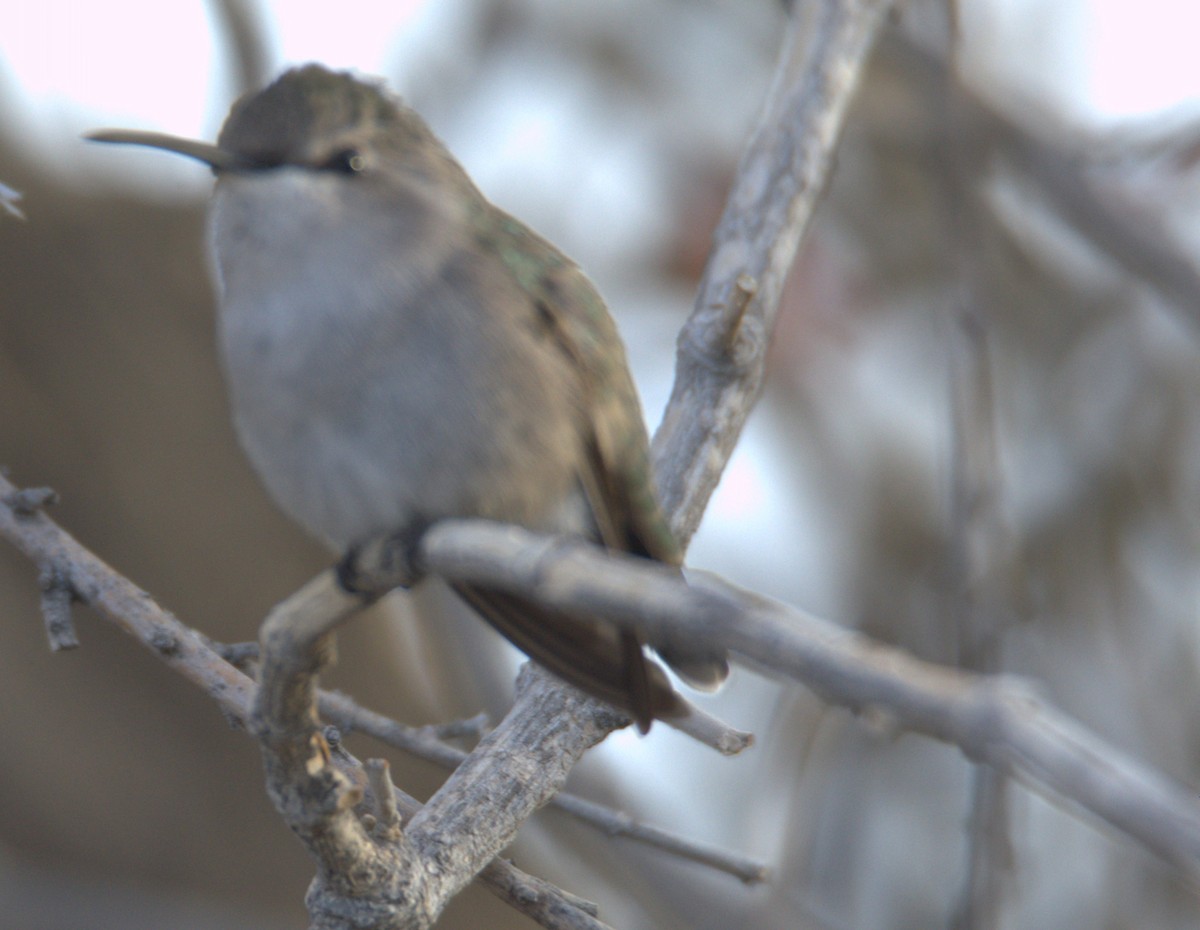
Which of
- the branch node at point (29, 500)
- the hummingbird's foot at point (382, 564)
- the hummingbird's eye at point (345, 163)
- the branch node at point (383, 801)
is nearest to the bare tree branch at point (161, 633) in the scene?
the branch node at point (29, 500)

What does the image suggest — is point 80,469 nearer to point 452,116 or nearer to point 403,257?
point 452,116

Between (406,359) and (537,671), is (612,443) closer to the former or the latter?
(406,359)

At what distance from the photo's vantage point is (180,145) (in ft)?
6.27

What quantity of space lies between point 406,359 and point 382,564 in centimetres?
32

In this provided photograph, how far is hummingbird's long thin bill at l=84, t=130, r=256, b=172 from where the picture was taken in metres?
1.89

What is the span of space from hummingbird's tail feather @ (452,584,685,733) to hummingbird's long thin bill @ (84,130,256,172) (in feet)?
2.47

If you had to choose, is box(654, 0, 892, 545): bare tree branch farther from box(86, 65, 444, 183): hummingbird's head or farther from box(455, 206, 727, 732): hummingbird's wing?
box(86, 65, 444, 183): hummingbird's head

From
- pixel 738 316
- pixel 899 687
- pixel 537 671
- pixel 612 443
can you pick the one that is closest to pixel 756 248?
pixel 738 316

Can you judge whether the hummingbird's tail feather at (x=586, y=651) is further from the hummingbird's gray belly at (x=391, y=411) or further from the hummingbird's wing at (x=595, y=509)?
the hummingbird's gray belly at (x=391, y=411)

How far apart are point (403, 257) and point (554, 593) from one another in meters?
0.86

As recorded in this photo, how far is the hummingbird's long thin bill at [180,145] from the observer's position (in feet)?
6.21

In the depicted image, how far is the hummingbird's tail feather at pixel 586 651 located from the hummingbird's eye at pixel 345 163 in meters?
0.68

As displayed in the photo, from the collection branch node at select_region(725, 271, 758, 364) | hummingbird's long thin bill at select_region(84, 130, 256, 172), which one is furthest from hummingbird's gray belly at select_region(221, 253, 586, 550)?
branch node at select_region(725, 271, 758, 364)

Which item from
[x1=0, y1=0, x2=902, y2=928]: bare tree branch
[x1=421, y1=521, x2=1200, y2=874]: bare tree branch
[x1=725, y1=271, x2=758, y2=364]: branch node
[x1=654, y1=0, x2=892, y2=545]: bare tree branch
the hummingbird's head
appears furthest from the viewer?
[x1=654, y1=0, x2=892, y2=545]: bare tree branch
